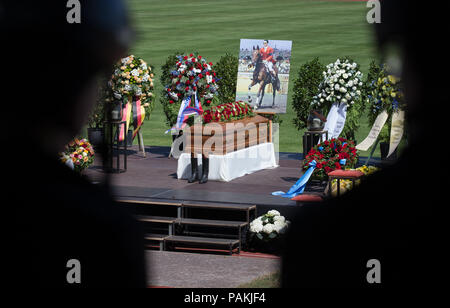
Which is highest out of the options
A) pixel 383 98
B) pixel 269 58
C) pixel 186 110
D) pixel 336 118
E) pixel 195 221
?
pixel 269 58

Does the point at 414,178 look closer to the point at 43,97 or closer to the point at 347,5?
the point at 43,97

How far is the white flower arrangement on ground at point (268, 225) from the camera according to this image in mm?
10914

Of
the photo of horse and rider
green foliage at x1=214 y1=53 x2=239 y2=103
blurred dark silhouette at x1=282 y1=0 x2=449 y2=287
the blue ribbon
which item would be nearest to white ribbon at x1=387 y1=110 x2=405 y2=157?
the blue ribbon

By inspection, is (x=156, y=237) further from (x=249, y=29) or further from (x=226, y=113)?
(x=249, y=29)

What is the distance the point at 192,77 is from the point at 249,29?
2649 centimetres

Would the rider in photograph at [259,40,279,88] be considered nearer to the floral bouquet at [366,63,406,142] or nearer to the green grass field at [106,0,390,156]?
the floral bouquet at [366,63,406,142]

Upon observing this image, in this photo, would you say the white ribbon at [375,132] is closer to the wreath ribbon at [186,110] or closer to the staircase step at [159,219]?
the wreath ribbon at [186,110]

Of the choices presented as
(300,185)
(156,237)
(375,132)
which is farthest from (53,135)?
(375,132)

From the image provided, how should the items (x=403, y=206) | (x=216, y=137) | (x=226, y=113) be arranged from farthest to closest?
(x=226, y=113), (x=216, y=137), (x=403, y=206)

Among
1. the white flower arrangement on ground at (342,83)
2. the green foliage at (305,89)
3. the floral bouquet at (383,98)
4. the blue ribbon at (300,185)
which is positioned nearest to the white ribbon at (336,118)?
the white flower arrangement on ground at (342,83)

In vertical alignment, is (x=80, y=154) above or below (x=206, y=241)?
above

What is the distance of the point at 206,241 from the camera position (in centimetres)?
1120

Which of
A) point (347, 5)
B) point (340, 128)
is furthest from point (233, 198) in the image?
point (347, 5)

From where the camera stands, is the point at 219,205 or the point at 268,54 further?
the point at 268,54
